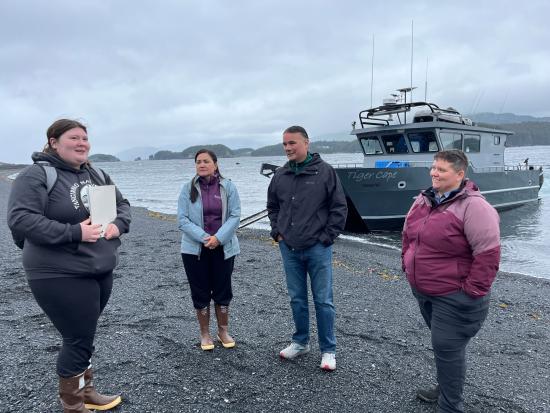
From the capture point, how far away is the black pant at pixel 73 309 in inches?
103

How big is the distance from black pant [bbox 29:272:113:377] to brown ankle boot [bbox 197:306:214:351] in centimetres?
142

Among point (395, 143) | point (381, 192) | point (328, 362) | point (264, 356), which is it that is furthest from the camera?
point (395, 143)

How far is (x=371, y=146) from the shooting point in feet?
52.2

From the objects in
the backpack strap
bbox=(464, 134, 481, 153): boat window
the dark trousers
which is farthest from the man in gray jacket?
bbox=(464, 134, 481, 153): boat window

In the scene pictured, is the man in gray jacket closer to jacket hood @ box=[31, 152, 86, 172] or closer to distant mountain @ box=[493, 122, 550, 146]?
jacket hood @ box=[31, 152, 86, 172]

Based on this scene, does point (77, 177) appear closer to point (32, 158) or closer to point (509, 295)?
point (32, 158)

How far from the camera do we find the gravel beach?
11.3 feet

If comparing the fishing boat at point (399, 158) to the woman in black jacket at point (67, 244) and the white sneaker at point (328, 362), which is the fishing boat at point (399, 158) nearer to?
the white sneaker at point (328, 362)

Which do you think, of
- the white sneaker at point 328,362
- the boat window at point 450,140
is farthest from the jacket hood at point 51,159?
the boat window at point 450,140

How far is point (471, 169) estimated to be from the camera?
1588 cm

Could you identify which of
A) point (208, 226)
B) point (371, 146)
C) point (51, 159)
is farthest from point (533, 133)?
point (51, 159)

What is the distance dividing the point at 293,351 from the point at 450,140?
42.9 ft

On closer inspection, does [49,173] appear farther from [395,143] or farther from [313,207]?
[395,143]

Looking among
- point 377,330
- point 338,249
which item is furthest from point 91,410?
point 338,249
